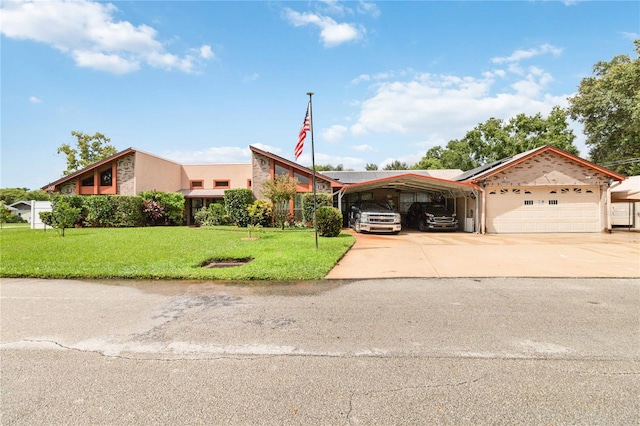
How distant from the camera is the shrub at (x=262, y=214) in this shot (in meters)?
18.5

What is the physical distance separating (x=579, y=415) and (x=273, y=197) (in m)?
15.3

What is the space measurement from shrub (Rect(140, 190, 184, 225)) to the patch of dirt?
14.7 m

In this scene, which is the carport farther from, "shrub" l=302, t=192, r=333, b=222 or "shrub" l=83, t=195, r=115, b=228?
"shrub" l=83, t=195, r=115, b=228

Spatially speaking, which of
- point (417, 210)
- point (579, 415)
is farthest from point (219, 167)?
point (579, 415)

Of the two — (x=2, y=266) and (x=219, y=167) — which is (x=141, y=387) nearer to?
(x=2, y=266)

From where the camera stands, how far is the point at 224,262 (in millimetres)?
9016

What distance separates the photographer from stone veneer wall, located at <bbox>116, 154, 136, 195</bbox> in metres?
22.6

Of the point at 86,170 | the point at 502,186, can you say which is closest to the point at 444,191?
the point at 502,186

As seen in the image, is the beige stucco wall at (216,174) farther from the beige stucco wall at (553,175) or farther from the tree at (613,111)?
the tree at (613,111)

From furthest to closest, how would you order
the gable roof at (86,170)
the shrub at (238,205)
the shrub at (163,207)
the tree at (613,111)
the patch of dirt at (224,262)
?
the tree at (613,111) < the gable roof at (86,170) < the shrub at (163,207) < the shrub at (238,205) < the patch of dirt at (224,262)

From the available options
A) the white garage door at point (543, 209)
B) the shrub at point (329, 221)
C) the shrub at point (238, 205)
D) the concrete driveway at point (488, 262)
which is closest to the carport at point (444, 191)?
the white garage door at point (543, 209)

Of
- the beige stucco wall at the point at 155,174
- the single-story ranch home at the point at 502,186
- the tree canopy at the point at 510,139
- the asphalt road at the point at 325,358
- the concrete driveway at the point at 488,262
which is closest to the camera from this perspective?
the asphalt road at the point at 325,358

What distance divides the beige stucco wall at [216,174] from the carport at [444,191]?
30.4ft

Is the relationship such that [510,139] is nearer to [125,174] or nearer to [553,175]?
[553,175]
